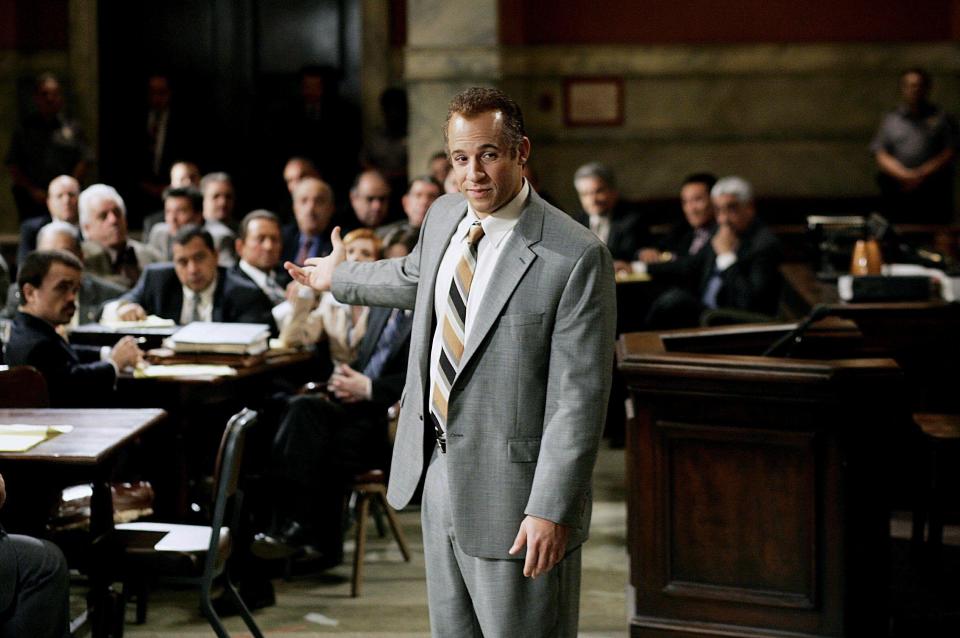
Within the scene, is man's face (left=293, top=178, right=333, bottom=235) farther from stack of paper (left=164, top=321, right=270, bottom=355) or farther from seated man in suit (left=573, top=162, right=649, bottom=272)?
stack of paper (left=164, top=321, right=270, bottom=355)

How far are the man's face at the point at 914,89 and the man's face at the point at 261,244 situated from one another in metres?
5.18

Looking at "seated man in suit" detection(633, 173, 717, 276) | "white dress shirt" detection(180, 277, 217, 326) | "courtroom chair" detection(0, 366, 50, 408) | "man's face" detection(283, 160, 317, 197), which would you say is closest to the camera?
"courtroom chair" detection(0, 366, 50, 408)

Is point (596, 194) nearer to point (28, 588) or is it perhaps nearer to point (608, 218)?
point (608, 218)

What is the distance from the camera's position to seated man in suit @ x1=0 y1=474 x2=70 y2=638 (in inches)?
143

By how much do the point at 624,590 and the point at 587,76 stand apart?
6.48 meters

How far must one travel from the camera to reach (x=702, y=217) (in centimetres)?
793

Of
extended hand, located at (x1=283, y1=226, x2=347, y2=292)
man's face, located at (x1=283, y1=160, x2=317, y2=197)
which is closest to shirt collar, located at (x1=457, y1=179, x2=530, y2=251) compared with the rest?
extended hand, located at (x1=283, y1=226, x2=347, y2=292)

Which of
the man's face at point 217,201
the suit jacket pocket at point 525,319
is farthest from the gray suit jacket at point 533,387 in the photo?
the man's face at point 217,201

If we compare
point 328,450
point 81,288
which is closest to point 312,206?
point 81,288

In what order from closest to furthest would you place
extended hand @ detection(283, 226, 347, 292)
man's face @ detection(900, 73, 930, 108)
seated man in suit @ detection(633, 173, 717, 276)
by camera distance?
extended hand @ detection(283, 226, 347, 292) → seated man in suit @ detection(633, 173, 717, 276) → man's face @ detection(900, 73, 930, 108)

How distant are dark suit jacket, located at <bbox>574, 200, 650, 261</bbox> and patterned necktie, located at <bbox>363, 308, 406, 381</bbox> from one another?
7.98 ft

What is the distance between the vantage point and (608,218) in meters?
7.93

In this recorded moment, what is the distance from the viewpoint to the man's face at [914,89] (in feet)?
32.4

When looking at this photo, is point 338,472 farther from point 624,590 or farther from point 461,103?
point 461,103
